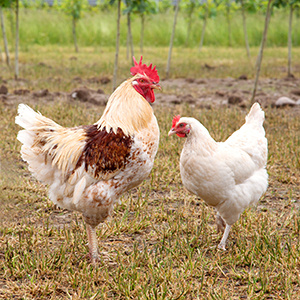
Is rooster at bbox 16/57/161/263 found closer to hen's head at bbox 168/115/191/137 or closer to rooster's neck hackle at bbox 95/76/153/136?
rooster's neck hackle at bbox 95/76/153/136

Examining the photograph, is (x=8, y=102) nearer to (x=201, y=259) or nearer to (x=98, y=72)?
(x=98, y=72)

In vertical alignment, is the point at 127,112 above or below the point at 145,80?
below

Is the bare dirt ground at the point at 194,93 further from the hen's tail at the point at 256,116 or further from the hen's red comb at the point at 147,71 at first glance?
the hen's red comb at the point at 147,71

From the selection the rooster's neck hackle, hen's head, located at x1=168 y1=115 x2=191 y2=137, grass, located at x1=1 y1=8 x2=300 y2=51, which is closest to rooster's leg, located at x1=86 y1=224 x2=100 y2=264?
the rooster's neck hackle

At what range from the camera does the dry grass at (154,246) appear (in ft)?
10.2

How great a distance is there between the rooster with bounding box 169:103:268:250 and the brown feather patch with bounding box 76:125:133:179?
0.59 meters

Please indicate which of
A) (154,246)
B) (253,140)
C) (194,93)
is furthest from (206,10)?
(154,246)

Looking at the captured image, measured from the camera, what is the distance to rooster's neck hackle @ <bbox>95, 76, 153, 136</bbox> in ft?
11.5

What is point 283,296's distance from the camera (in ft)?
10.0

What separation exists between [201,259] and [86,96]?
21.5ft

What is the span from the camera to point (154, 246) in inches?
152

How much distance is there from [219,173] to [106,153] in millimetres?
1018

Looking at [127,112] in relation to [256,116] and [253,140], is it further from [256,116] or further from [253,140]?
[256,116]

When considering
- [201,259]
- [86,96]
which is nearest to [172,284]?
[201,259]
